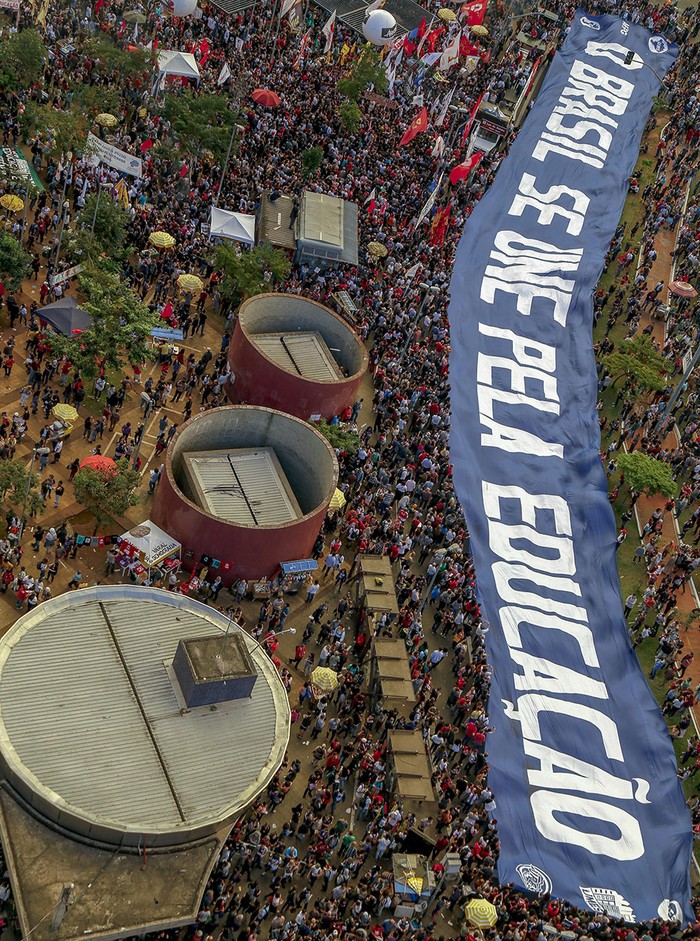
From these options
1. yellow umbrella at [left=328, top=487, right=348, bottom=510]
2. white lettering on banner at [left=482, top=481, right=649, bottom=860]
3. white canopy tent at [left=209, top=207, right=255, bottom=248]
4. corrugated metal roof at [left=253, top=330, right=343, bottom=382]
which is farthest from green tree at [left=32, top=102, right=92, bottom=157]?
white lettering on banner at [left=482, top=481, right=649, bottom=860]

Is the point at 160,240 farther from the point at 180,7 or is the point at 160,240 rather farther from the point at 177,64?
the point at 180,7

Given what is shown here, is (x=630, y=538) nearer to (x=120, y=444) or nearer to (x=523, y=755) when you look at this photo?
(x=523, y=755)

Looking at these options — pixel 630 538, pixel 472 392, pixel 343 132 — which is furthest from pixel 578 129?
pixel 630 538

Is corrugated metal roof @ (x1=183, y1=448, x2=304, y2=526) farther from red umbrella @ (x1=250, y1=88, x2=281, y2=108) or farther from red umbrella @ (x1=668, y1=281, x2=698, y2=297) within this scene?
red umbrella @ (x1=668, y1=281, x2=698, y2=297)

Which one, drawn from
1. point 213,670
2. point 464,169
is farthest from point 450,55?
point 213,670

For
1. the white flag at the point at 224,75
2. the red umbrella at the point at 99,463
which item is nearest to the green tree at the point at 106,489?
the red umbrella at the point at 99,463

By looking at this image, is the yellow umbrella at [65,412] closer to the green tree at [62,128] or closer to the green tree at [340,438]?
the green tree at [340,438]
